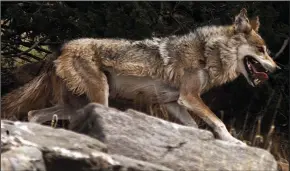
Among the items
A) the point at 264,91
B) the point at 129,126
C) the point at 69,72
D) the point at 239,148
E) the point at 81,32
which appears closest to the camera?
the point at 129,126

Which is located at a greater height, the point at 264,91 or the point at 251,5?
the point at 251,5

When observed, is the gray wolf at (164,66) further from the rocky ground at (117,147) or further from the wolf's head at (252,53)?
the rocky ground at (117,147)

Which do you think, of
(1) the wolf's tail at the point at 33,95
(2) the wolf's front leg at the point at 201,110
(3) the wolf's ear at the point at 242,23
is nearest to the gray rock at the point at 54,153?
(2) the wolf's front leg at the point at 201,110

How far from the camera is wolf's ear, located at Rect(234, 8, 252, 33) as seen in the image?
930 cm

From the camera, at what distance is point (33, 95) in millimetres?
9289

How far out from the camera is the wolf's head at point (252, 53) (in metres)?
9.29

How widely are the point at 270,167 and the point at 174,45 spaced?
309 centimetres

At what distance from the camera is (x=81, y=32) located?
1048cm

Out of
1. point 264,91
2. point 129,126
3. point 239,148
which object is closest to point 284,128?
point 264,91

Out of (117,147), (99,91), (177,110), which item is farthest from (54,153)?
(177,110)

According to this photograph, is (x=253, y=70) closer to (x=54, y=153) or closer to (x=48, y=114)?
(x=48, y=114)

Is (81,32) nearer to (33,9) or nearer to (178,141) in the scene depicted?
(33,9)

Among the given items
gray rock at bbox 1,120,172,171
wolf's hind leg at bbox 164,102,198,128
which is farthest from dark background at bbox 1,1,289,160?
gray rock at bbox 1,120,172,171

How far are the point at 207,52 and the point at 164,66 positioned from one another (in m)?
0.71
